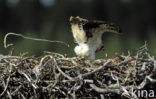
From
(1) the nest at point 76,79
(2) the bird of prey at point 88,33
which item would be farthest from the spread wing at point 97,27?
(1) the nest at point 76,79

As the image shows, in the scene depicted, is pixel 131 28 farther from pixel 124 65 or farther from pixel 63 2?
pixel 124 65

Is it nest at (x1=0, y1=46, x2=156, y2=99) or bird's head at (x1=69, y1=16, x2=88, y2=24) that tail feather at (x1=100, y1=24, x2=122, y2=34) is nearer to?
bird's head at (x1=69, y1=16, x2=88, y2=24)

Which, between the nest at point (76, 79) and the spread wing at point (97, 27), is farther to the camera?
the spread wing at point (97, 27)

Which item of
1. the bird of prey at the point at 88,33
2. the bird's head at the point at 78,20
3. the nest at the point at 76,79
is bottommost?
the nest at the point at 76,79

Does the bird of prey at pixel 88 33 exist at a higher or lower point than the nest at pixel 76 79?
higher

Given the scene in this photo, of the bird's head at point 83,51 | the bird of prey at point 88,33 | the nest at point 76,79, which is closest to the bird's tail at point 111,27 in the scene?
the bird of prey at point 88,33

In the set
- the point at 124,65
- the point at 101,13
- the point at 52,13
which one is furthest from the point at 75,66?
the point at 52,13

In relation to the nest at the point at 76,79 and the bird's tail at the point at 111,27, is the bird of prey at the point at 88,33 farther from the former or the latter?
the nest at the point at 76,79
